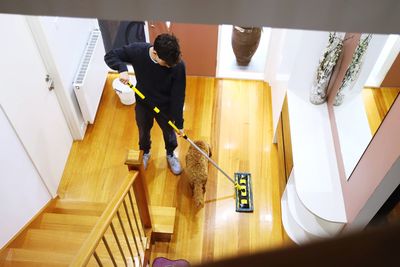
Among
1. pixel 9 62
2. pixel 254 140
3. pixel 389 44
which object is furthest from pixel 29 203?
pixel 389 44

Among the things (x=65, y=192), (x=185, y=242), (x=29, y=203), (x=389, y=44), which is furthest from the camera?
(x=65, y=192)

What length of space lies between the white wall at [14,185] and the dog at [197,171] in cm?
110

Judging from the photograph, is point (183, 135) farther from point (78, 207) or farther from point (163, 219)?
point (78, 207)

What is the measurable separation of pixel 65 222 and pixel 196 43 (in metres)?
1.93

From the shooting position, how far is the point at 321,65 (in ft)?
9.15

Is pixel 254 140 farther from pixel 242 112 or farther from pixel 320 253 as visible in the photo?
pixel 320 253

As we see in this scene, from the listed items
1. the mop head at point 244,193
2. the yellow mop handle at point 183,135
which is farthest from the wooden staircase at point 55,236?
the mop head at point 244,193

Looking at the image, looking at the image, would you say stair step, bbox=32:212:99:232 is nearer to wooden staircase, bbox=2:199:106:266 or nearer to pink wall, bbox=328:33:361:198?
wooden staircase, bbox=2:199:106:266

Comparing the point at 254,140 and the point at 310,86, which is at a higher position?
the point at 310,86

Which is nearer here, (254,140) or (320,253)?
(320,253)

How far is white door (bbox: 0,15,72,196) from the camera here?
246 cm

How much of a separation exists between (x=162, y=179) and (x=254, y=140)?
2.92 feet

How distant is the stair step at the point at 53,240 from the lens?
8.84 ft

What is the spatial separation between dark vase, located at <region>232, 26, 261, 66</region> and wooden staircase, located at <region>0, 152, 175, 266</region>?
1.69 meters
